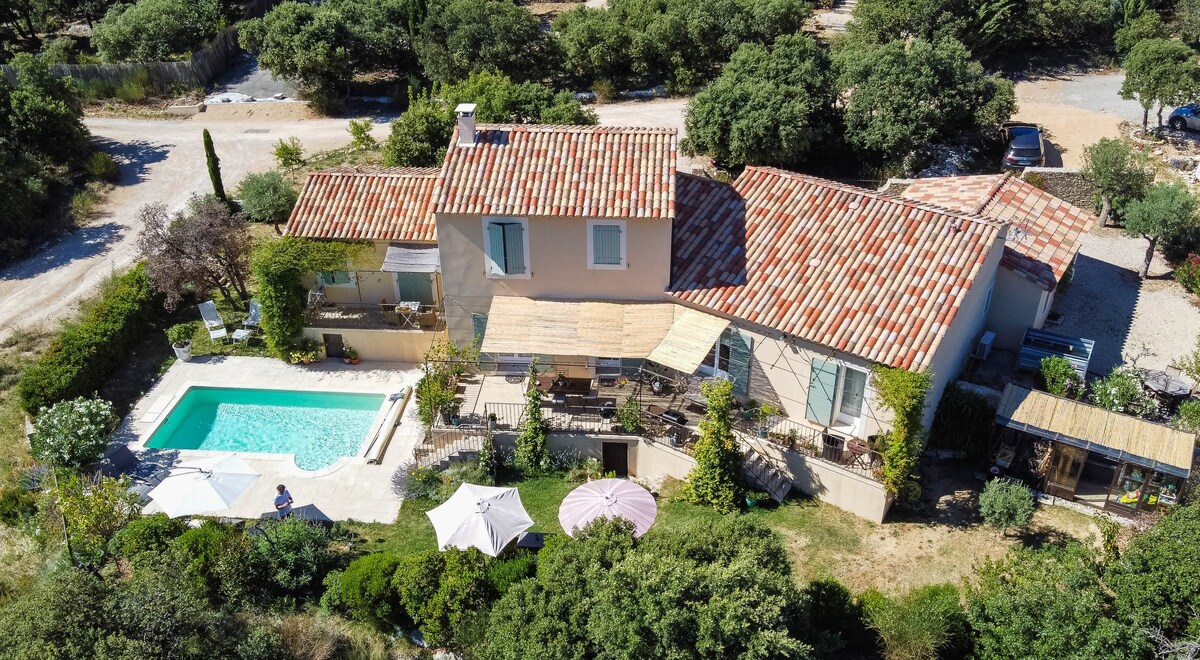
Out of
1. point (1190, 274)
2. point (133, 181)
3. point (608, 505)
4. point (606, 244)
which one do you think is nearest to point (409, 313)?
point (606, 244)

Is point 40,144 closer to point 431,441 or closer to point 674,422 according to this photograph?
point 431,441

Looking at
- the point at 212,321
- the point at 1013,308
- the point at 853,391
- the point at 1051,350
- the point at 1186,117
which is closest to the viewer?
the point at 853,391

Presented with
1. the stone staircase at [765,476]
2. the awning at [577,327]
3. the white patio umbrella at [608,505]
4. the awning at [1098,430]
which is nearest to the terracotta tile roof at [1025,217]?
the awning at [1098,430]

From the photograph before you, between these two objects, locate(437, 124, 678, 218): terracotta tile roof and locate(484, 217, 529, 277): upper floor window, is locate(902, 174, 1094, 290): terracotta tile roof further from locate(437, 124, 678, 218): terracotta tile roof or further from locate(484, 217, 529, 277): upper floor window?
locate(484, 217, 529, 277): upper floor window

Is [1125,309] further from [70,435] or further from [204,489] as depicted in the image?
[70,435]

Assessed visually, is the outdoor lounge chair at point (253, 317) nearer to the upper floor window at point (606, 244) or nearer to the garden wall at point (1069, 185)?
the upper floor window at point (606, 244)

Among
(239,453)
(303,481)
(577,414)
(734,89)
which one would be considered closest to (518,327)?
(577,414)
